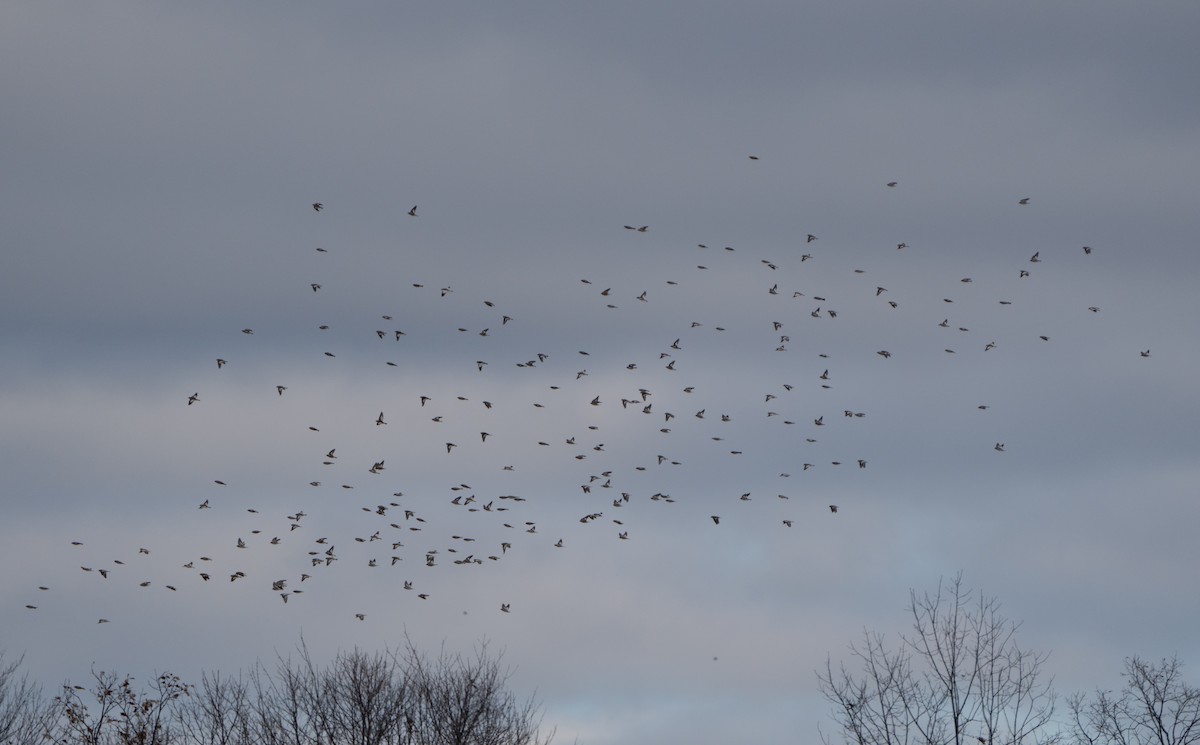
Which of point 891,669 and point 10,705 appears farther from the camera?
point 10,705

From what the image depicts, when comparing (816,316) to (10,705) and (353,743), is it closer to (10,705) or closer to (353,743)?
(353,743)

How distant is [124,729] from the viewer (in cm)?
5006

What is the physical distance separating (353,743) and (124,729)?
24.9ft

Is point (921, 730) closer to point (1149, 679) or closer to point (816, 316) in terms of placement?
point (816, 316)

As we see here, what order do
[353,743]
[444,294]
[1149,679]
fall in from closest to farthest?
[444,294], [353,743], [1149,679]

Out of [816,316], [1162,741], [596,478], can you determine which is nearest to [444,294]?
[596,478]

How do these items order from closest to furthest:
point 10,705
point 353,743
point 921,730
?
point 921,730, point 353,743, point 10,705

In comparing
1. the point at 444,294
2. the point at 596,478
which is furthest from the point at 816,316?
the point at 444,294

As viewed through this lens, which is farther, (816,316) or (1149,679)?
(1149,679)

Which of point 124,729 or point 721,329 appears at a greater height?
point 721,329

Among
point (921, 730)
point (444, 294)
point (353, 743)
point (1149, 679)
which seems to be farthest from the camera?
point (1149, 679)

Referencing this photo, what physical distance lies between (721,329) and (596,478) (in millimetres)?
5916

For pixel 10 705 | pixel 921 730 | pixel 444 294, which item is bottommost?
pixel 921 730

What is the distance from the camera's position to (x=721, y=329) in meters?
46.6
